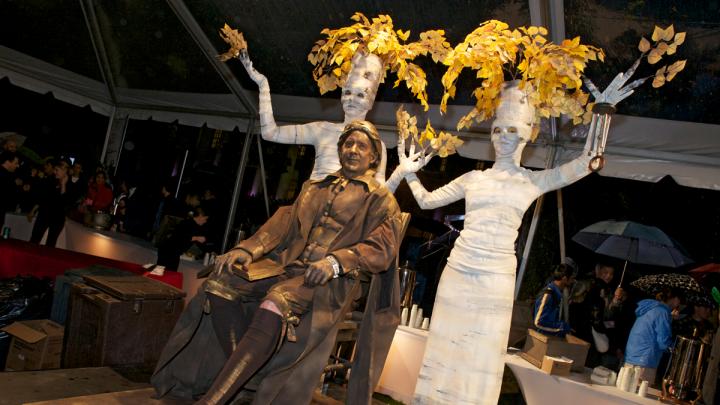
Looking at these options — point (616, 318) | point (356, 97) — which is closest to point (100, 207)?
point (356, 97)

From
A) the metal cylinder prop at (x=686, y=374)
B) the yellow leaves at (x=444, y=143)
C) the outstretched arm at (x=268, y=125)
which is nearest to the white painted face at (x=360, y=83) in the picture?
the outstretched arm at (x=268, y=125)

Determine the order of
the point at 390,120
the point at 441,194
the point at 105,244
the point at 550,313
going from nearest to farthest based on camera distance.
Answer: the point at 441,194
the point at 550,313
the point at 390,120
the point at 105,244

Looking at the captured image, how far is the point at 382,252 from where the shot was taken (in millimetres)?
3346

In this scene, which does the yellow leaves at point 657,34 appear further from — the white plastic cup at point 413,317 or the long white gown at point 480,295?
the white plastic cup at point 413,317

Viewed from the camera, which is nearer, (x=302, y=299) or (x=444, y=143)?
(x=302, y=299)

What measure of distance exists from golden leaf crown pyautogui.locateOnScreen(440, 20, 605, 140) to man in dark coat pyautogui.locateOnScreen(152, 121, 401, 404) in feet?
2.43

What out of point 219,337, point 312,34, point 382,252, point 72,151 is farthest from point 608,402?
point 72,151

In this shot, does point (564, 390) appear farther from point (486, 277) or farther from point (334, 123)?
point (334, 123)

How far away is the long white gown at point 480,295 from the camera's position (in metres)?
3.40

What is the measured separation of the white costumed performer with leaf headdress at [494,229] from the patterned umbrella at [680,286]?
2.68 m

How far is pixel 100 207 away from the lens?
8.71 meters

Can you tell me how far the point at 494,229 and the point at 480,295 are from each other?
0.38 m

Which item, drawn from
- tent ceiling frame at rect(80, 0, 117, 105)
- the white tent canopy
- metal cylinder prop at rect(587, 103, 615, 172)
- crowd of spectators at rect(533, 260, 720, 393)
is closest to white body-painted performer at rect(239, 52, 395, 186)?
metal cylinder prop at rect(587, 103, 615, 172)

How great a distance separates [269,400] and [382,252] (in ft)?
3.16
